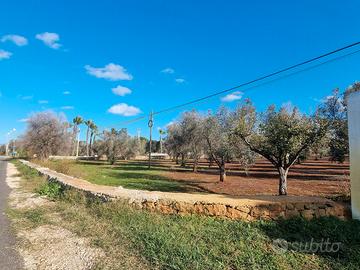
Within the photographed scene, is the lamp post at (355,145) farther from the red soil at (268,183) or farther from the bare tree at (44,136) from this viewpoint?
the bare tree at (44,136)

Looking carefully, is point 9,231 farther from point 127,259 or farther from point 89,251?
point 127,259

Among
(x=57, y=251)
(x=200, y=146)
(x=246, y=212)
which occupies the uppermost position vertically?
(x=200, y=146)

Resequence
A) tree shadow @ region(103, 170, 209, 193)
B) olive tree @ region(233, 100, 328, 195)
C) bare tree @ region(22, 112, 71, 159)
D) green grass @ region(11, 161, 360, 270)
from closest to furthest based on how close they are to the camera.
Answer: green grass @ region(11, 161, 360, 270)
olive tree @ region(233, 100, 328, 195)
tree shadow @ region(103, 170, 209, 193)
bare tree @ region(22, 112, 71, 159)

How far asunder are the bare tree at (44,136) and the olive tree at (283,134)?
3612cm

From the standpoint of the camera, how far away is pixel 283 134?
1497 cm

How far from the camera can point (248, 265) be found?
5.11 meters

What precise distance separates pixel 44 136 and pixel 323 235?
146ft

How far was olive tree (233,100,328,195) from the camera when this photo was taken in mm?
14727

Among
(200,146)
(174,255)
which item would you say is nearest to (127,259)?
(174,255)

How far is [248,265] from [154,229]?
8.02 feet

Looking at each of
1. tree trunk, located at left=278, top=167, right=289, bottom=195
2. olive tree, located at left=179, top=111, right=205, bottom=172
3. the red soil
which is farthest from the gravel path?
olive tree, located at left=179, top=111, right=205, bottom=172

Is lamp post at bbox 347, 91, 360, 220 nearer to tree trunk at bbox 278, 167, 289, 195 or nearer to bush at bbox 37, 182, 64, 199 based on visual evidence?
tree trunk at bbox 278, 167, 289, 195

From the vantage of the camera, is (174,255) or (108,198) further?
(108,198)

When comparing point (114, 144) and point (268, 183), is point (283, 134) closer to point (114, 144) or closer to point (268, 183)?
point (268, 183)
